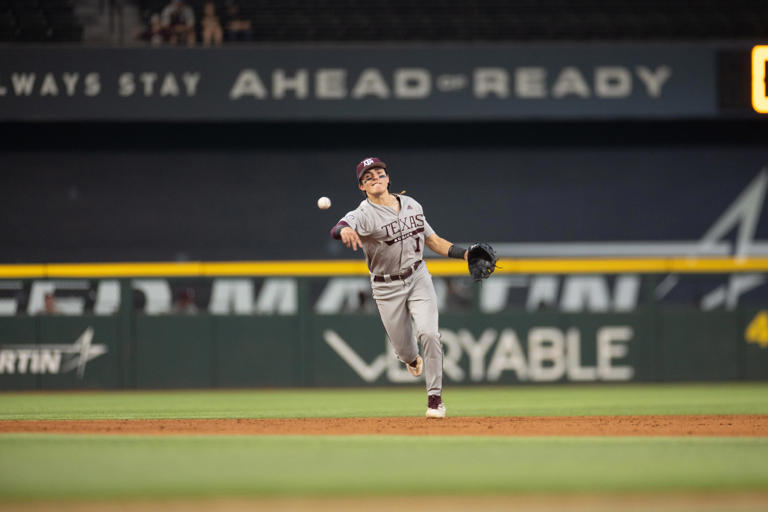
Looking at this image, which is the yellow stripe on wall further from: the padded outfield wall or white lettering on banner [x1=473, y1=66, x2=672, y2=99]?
white lettering on banner [x1=473, y1=66, x2=672, y2=99]

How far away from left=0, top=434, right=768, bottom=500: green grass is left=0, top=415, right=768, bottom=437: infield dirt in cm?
42

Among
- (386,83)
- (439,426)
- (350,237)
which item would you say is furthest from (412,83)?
(439,426)

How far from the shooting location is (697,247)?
660 inches

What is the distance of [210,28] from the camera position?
15867mm

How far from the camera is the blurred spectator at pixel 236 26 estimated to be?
629 inches

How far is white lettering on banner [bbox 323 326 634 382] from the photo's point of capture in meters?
13.4

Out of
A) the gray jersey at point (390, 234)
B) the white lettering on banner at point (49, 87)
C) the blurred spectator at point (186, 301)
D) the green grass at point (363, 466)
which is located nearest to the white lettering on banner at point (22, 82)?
the white lettering on banner at point (49, 87)

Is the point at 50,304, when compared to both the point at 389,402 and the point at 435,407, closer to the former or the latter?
the point at 389,402

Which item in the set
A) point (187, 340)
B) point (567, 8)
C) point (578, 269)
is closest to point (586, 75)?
point (567, 8)

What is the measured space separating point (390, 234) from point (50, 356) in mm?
7269

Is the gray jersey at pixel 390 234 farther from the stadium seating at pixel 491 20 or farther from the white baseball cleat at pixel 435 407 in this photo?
the stadium seating at pixel 491 20

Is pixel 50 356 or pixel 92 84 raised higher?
pixel 92 84

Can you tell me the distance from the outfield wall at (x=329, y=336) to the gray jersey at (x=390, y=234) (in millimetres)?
5750

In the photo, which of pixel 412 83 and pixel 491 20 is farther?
pixel 491 20
